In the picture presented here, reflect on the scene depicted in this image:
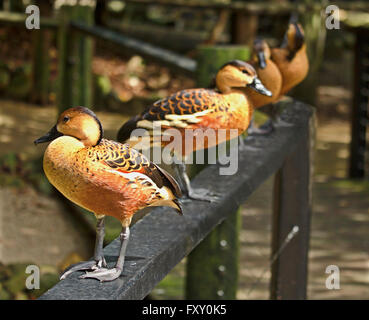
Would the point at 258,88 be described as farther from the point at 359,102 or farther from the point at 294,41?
the point at 359,102

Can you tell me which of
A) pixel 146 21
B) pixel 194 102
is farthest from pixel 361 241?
pixel 146 21

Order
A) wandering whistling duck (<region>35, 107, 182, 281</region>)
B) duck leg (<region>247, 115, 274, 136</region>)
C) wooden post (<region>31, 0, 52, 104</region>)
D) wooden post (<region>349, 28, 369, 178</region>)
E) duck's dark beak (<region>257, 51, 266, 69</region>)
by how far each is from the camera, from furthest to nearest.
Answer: wooden post (<region>31, 0, 52, 104</region>) < wooden post (<region>349, 28, 369, 178</region>) < duck leg (<region>247, 115, 274, 136</region>) < duck's dark beak (<region>257, 51, 266, 69</region>) < wandering whistling duck (<region>35, 107, 182, 281</region>)

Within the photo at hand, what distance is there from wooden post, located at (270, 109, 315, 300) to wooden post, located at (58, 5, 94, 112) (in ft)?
10.8

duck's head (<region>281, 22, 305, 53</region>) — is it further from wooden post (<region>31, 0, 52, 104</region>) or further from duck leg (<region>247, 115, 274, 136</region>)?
wooden post (<region>31, 0, 52, 104</region>)

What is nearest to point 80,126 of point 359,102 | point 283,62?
point 283,62

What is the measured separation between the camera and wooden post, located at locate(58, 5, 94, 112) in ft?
19.3

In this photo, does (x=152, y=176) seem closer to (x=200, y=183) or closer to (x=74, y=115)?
(x=74, y=115)

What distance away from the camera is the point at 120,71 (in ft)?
36.9

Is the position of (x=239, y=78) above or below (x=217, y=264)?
above

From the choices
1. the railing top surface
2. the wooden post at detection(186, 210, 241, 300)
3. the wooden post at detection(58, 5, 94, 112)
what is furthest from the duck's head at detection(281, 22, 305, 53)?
the wooden post at detection(58, 5, 94, 112)

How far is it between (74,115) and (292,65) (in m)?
1.03

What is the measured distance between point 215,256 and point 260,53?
1.03m

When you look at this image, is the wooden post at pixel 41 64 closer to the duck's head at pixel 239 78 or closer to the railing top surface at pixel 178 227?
the railing top surface at pixel 178 227

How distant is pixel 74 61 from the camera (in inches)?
233
